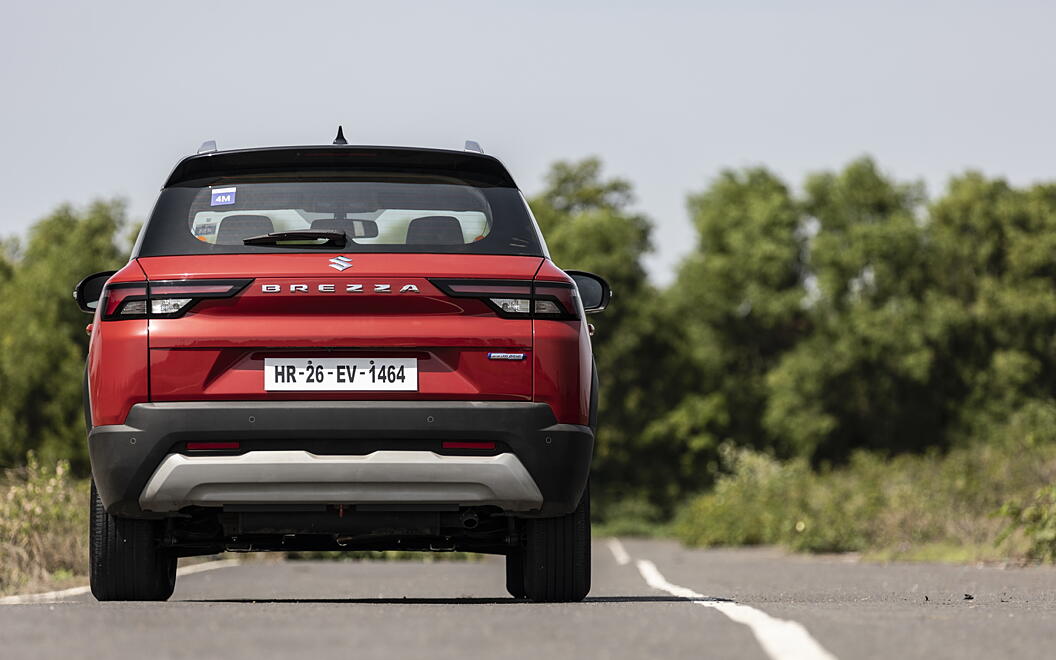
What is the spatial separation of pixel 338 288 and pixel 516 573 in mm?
2482

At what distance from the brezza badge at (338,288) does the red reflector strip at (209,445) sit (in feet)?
2.20

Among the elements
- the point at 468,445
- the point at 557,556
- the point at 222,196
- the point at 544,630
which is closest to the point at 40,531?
the point at 222,196

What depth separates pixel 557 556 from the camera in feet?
27.5

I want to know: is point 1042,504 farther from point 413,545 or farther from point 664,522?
point 664,522

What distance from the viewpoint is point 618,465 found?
210 ft

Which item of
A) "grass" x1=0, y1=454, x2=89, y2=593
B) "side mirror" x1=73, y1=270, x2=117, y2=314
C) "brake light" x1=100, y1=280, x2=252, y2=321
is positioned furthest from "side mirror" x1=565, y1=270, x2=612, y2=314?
"grass" x1=0, y1=454, x2=89, y2=593

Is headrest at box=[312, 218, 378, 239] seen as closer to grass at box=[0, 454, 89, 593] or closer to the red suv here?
the red suv

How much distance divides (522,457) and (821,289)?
5269cm

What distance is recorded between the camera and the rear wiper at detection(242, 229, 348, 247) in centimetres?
786

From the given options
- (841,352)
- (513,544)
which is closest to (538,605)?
(513,544)

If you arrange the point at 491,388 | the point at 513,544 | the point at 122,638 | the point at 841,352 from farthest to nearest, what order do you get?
the point at 841,352, the point at 513,544, the point at 491,388, the point at 122,638

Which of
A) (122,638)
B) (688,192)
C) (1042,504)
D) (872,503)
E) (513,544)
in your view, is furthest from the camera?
(688,192)

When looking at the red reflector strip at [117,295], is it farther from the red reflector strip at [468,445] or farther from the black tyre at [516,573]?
the black tyre at [516,573]

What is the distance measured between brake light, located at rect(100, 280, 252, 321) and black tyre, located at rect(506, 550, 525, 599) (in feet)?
7.12
